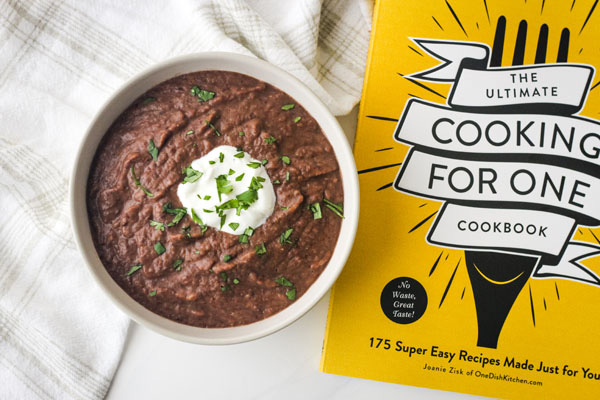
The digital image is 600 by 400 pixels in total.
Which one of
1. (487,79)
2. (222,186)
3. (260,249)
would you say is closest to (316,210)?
(260,249)

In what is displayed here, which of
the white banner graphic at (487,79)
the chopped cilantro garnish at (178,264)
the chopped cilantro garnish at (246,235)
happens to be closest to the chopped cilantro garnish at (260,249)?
the chopped cilantro garnish at (246,235)

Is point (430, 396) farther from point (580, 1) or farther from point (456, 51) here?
point (580, 1)

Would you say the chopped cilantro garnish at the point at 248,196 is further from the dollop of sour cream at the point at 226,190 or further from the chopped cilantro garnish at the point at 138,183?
the chopped cilantro garnish at the point at 138,183

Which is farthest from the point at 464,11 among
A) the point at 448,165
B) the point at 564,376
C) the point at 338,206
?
the point at 564,376

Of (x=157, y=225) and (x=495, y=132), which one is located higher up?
(x=495, y=132)

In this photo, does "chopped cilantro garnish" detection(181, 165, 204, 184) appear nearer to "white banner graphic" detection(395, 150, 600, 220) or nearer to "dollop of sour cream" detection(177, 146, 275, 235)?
"dollop of sour cream" detection(177, 146, 275, 235)

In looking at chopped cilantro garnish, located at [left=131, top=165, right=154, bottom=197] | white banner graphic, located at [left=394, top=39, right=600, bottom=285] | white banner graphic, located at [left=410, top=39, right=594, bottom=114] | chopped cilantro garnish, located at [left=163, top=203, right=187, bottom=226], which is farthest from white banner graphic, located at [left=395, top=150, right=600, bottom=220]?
chopped cilantro garnish, located at [left=131, top=165, right=154, bottom=197]

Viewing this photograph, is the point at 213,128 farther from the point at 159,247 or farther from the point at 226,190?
the point at 159,247
